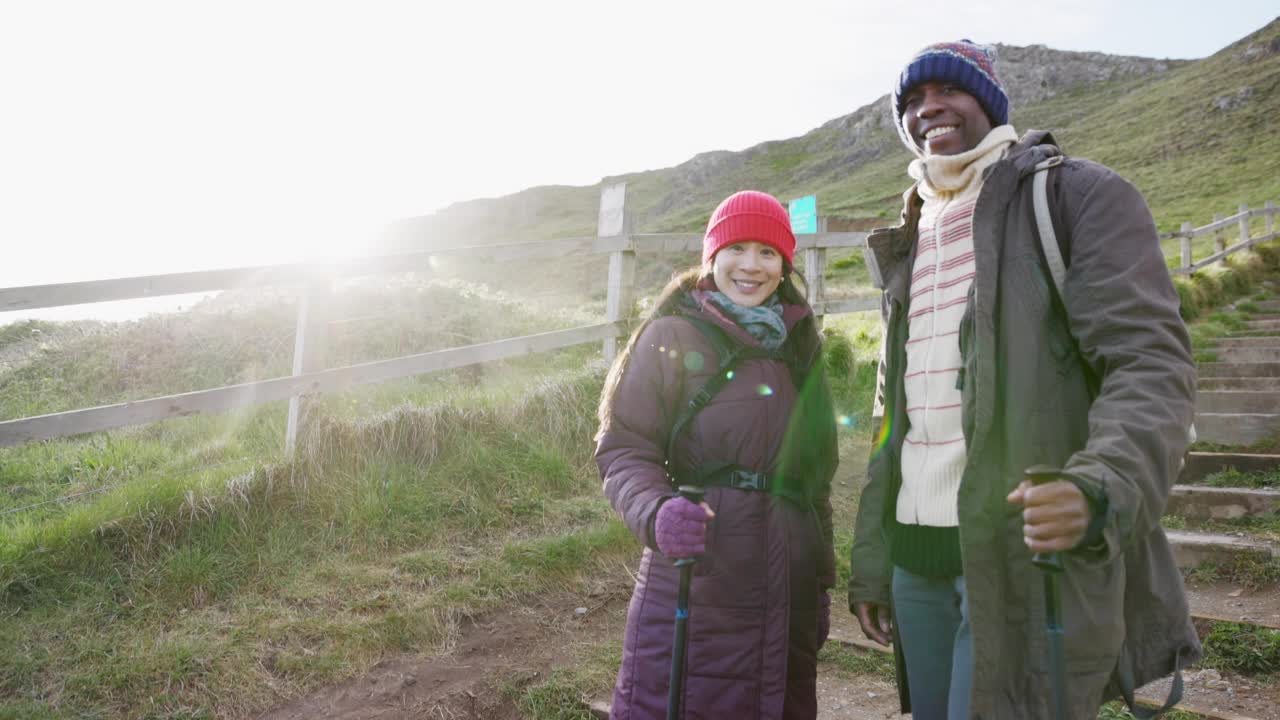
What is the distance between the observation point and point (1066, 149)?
201 ft

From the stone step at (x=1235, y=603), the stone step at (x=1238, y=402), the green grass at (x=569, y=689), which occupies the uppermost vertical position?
the stone step at (x=1238, y=402)

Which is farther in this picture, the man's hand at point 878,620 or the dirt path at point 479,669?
the dirt path at point 479,669

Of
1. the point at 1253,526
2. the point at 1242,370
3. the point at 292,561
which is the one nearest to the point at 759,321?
the point at 292,561

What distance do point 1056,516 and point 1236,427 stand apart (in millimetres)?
6290

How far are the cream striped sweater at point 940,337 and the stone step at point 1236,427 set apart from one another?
544 cm

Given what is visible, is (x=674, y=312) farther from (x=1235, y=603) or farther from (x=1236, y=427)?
(x=1236, y=427)

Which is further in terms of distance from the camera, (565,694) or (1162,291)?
(565,694)

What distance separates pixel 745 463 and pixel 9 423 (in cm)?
350

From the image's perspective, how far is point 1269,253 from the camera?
44.4 feet

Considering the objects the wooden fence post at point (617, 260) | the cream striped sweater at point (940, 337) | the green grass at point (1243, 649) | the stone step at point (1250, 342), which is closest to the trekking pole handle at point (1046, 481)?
the cream striped sweater at point (940, 337)

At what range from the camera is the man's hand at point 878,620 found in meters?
2.03

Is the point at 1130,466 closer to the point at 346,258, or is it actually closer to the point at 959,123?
the point at 959,123

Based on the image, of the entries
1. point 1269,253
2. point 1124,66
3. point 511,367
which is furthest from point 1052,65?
point 511,367

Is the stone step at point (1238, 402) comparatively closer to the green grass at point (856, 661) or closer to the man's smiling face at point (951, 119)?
the green grass at point (856, 661)
